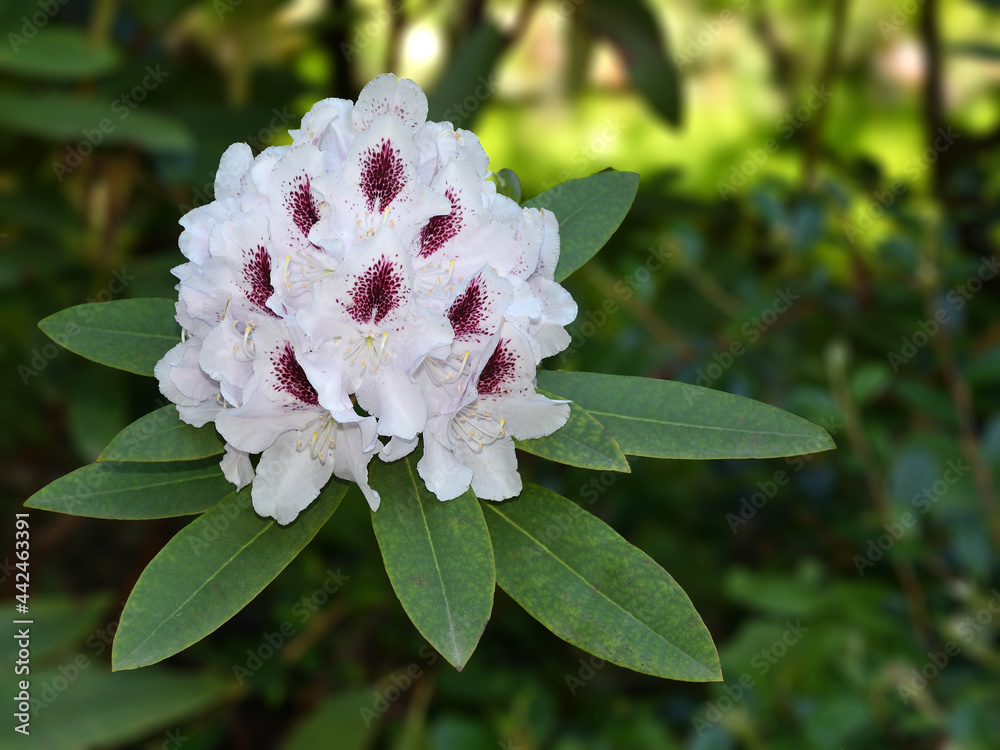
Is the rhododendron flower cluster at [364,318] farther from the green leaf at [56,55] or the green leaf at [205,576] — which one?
the green leaf at [56,55]

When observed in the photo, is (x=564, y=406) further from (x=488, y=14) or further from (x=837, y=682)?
(x=488, y=14)

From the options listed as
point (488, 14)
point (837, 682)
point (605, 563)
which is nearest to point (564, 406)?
point (605, 563)

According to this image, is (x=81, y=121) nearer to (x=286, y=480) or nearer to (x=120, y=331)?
(x=120, y=331)

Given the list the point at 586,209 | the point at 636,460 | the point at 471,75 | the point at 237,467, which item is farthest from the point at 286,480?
the point at 471,75

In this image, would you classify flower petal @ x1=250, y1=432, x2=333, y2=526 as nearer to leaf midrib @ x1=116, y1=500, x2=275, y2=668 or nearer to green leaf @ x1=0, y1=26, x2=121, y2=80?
leaf midrib @ x1=116, y1=500, x2=275, y2=668

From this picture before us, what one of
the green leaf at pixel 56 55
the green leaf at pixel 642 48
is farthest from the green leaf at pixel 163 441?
the green leaf at pixel 642 48

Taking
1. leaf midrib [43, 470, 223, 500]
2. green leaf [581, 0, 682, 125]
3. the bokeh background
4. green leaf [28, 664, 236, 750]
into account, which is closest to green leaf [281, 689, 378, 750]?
the bokeh background
